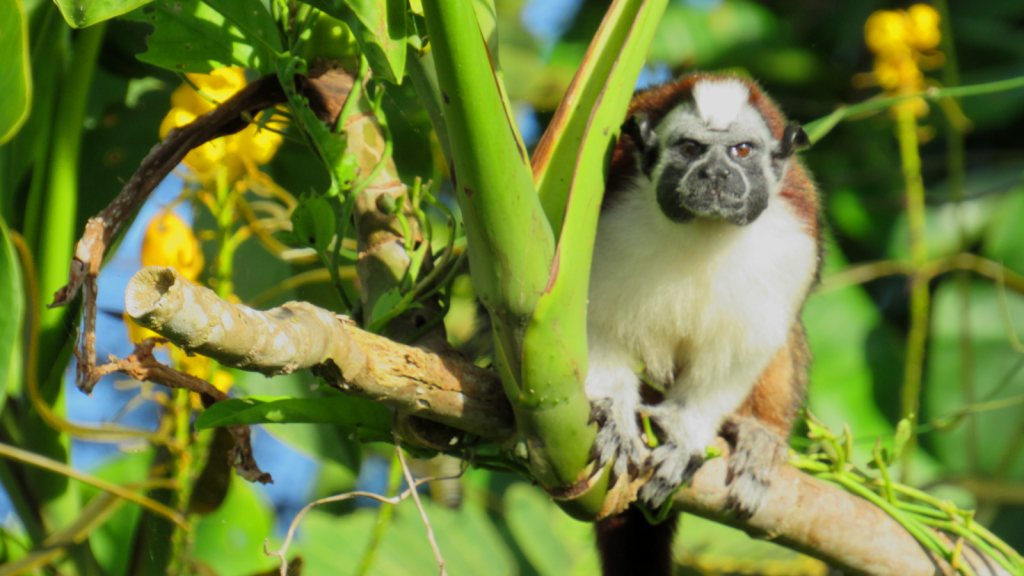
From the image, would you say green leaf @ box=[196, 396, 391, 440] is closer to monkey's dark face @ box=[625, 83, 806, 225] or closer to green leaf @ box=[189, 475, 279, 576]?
monkey's dark face @ box=[625, 83, 806, 225]

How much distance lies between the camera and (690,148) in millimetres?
1522

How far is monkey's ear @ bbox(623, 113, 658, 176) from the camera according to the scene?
1.48m

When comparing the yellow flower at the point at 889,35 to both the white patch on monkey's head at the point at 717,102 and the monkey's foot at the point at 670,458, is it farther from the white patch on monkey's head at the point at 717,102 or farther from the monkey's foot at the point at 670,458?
the monkey's foot at the point at 670,458

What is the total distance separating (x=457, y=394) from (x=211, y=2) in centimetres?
53

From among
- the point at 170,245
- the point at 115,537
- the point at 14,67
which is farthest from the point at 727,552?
the point at 14,67

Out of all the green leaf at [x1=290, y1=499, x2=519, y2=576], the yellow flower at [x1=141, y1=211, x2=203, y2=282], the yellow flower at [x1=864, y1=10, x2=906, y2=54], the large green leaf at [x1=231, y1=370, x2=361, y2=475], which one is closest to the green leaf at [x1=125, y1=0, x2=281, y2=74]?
the yellow flower at [x1=141, y1=211, x2=203, y2=282]

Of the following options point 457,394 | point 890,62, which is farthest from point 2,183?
point 890,62

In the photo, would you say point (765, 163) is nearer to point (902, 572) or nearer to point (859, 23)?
point (902, 572)

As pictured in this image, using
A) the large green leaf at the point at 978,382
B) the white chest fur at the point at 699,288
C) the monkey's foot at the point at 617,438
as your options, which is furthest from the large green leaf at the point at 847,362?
the monkey's foot at the point at 617,438

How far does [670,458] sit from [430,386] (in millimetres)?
550

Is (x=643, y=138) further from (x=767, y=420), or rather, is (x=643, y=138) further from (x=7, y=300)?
(x=7, y=300)

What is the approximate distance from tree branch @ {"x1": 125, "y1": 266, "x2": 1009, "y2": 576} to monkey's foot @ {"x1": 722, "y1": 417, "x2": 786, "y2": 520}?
16 millimetres

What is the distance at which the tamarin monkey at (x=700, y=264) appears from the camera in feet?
4.81

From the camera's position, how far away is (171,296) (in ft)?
1.94
